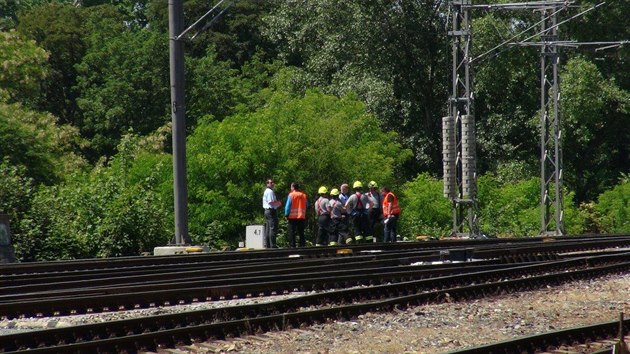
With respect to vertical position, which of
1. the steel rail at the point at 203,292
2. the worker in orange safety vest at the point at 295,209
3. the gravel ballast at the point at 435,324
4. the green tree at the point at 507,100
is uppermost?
the green tree at the point at 507,100

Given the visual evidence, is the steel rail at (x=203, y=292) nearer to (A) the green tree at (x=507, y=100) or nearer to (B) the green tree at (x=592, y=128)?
(A) the green tree at (x=507, y=100)

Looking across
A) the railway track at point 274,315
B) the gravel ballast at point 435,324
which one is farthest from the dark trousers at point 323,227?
the gravel ballast at point 435,324

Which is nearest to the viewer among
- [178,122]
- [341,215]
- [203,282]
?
[203,282]

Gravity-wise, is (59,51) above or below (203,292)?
above

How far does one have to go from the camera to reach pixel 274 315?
1406 centimetres

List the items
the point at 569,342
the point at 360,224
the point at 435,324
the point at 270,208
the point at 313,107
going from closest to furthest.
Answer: the point at 569,342 < the point at 435,324 < the point at 270,208 < the point at 360,224 < the point at 313,107

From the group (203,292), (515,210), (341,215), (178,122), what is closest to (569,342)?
(203,292)

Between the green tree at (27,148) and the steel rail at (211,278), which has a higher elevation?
the green tree at (27,148)

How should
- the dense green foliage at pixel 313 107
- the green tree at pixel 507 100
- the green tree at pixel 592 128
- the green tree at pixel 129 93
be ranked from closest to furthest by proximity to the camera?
the dense green foliage at pixel 313 107 < the green tree at pixel 592 128 < the green tree at pixel 507 100 < the green tree at pixel 129 93

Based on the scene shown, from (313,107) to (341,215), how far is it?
1505cm

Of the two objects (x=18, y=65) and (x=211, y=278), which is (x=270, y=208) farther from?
(x=18, y=65)

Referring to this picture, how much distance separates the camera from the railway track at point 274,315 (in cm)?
1203

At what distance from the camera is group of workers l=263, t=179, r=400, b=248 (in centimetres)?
3002

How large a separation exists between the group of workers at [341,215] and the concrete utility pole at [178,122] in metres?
3.16
